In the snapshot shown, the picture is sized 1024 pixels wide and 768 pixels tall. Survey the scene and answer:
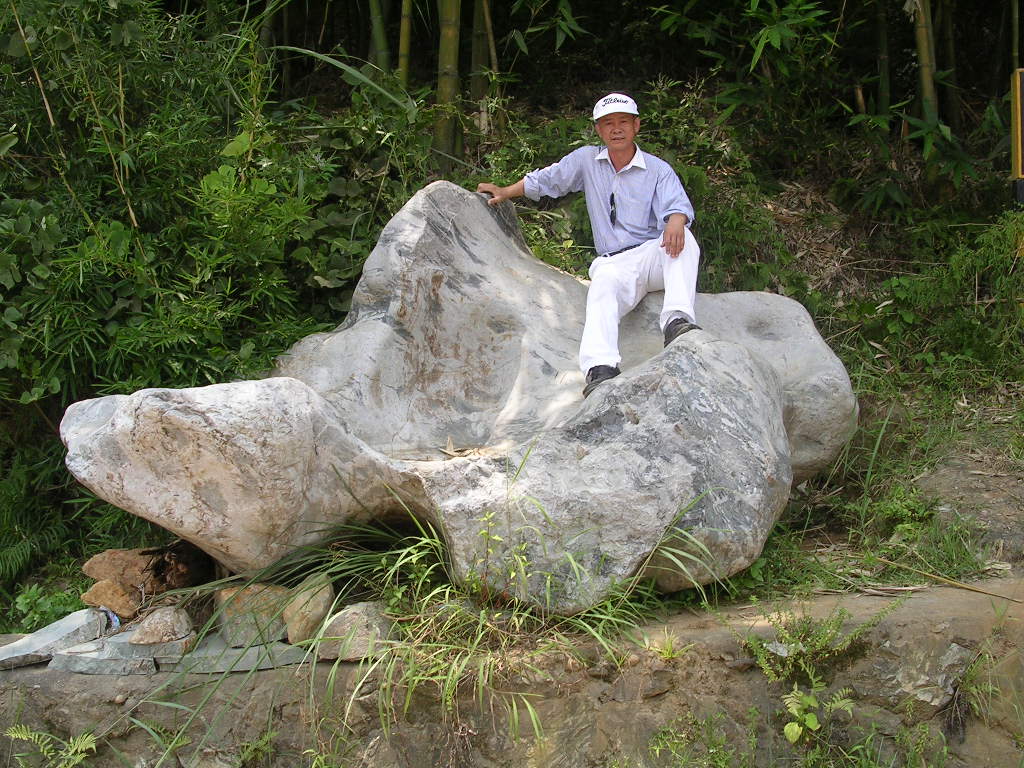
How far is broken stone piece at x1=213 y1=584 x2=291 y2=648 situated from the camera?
11.0 ft

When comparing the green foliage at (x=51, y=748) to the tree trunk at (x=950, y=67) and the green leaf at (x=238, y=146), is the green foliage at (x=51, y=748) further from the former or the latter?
the tree trunk at (x=950, y=67)

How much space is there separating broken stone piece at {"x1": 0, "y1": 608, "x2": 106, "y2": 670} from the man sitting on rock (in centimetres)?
187

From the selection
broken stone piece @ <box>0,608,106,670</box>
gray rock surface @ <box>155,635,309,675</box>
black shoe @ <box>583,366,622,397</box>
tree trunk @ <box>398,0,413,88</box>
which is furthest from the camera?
tree trunk @ <box>398,0,413,88</box>

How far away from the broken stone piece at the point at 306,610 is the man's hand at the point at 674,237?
1795 millimetres

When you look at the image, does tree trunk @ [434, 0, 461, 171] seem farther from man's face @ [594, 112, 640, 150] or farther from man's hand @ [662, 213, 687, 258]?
man's hand @ [662, 213, 687, 258]

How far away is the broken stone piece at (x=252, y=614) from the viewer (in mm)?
3342

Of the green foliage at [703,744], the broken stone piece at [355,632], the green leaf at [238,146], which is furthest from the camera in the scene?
the green leaf at [238,146]

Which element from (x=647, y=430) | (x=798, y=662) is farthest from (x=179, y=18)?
(x=798, y=662)

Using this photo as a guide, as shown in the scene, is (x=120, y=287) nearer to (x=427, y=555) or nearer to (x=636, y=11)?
(x=427, y=555)

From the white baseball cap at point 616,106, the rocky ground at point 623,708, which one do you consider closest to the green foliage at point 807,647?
the rocky ground at point 623,708

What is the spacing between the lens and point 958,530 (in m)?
3.87

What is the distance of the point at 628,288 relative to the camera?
4.20 metres

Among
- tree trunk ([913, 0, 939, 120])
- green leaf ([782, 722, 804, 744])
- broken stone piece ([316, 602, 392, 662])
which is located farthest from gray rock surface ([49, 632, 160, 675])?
tree trunk ([913, 0, 939, 120])

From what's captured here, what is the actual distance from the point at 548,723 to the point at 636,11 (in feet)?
15.4
